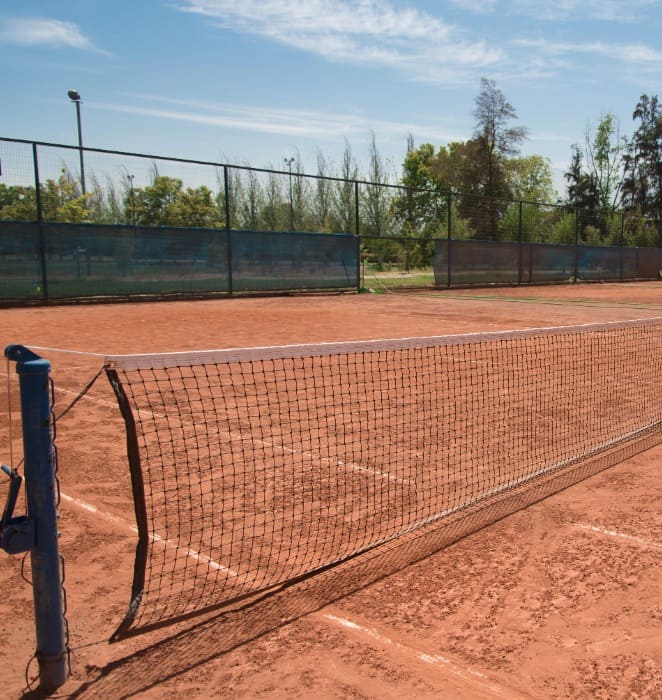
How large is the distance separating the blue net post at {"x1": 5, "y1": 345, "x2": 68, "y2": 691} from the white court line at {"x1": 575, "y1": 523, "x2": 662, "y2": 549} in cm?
284

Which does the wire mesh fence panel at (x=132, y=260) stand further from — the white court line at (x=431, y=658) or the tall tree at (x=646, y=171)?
the tall tree at (x=646, y=171)

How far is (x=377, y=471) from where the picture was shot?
4.75 meters

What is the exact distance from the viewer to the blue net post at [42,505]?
232 cm

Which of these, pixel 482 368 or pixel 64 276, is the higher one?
pixel 64 276

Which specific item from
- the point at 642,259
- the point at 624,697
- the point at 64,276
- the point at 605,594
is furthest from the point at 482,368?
the point at 642,259

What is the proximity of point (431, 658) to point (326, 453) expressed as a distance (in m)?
2.57

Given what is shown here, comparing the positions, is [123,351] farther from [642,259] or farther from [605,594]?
[642,259]

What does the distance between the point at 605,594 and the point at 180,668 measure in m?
1.93

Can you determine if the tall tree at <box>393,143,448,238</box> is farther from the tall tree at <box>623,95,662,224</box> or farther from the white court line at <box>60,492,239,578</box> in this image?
the white court line at <box>60,492,239,578</box>

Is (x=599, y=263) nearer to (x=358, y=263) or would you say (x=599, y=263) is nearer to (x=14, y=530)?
(x=358, y=263)

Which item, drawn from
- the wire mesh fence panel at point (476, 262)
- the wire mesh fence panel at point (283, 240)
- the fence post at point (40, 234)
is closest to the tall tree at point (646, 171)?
the wire mesh fence panel at point (283, 240)

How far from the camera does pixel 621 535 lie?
375cm

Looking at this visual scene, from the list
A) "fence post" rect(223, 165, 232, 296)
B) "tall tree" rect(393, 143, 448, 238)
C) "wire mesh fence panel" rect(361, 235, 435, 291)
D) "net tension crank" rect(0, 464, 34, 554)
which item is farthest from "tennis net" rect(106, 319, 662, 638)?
"tall tree" rect(393, 143, 448, 238)

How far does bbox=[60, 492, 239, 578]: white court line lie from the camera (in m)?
3.40
